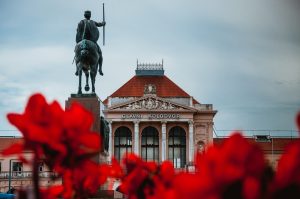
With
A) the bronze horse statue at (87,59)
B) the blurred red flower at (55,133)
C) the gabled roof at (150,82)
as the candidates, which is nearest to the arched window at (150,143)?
the gabled roof at (150,82)

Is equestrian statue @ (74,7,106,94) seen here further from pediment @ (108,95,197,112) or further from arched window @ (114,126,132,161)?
arched window @ (114,126,132,161)

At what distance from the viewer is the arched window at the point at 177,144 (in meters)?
68.5

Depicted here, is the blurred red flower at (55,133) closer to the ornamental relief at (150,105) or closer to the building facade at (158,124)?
the building facade at (158,124)

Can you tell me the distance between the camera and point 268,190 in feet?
2.68

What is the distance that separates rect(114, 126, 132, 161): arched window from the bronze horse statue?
187 feet

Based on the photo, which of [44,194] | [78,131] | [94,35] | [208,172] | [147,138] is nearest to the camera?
[208,172]

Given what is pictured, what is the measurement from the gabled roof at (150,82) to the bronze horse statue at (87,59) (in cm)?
5845

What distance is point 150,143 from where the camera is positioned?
6919 centimetres

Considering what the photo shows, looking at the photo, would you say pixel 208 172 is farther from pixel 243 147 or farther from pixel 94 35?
pixel 94 35

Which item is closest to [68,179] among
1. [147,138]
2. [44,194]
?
[44,194]

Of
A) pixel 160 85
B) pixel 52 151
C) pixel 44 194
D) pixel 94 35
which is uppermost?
pixel 160 85

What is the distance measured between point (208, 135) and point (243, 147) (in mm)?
69120

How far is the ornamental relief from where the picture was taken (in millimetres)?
68000

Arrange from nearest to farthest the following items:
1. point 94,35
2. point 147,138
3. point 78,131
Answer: point 78,131 → point 94,35 → point 147,138
